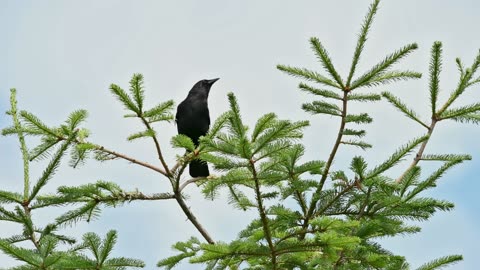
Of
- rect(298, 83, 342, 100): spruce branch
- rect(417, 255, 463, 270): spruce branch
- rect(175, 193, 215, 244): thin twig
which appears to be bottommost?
A: rect(417, 255, 463, 270): spruce branch

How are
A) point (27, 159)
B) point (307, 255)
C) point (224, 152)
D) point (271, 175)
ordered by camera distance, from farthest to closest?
point (27, 159) < point (307, 255) < point (271, 175) < point (224, 152)

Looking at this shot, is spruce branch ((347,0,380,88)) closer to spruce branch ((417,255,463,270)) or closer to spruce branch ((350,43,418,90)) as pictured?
spruce branch ((350,43,418,90))

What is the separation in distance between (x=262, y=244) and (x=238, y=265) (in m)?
0.81

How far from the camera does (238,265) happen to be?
4.22 metres

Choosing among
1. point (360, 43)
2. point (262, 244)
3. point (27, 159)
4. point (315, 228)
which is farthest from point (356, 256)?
point (27, 159)

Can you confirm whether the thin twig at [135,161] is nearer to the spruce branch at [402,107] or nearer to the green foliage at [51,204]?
the green foliage at [51,204]

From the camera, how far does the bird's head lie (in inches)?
300

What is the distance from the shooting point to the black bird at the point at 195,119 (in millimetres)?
6914

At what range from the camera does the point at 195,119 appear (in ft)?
23.1

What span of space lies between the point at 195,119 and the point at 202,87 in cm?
82

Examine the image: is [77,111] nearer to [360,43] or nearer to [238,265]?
[238,265]

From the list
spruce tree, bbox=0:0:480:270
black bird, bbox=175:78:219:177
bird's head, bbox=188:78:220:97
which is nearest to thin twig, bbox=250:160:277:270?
spruce tree, bbox=0:0:480:270

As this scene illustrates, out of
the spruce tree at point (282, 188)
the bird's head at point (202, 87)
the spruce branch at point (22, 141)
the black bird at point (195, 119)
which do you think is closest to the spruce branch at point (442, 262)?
the spruce tree at point (282, 188)

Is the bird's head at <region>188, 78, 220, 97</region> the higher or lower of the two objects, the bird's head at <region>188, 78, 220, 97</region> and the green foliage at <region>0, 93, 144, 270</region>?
the higher
